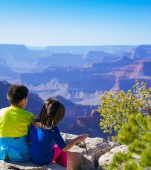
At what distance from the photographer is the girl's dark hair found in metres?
7.50

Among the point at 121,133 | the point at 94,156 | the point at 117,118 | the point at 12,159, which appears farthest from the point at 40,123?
the point at 117,118

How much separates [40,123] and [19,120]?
526mm

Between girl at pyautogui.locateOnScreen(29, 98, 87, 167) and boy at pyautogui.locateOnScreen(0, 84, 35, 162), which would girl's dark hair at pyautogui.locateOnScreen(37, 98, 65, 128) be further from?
boy at pyautogui.locateOnScreen(0, 84, 35, 162)

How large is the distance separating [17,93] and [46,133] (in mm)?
1039

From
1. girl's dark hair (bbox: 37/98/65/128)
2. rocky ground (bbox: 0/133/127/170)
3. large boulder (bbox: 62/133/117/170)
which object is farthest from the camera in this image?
large boulder (bbox: 62/133/117/170)

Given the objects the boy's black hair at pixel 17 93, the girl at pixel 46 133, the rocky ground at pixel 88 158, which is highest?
the boy's black hair at pixel 17 93

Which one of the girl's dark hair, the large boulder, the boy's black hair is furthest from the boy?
the large boulder

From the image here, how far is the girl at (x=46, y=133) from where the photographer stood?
24.8ft

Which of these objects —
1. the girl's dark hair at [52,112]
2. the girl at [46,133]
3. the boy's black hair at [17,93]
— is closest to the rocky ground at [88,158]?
the girl at [46,133]

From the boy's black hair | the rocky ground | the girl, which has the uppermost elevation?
the boy's black hair

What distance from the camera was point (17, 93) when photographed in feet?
24.9

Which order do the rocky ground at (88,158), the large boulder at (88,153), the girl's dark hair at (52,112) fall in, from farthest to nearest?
the large boulder at (88,153)
the rocky ground at (88,158)
the girl's dark hair at (52,112)

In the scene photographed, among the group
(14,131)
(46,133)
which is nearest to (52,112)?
(46,133)

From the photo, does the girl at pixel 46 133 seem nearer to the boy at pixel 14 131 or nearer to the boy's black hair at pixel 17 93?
the boy at pixel 14 131
